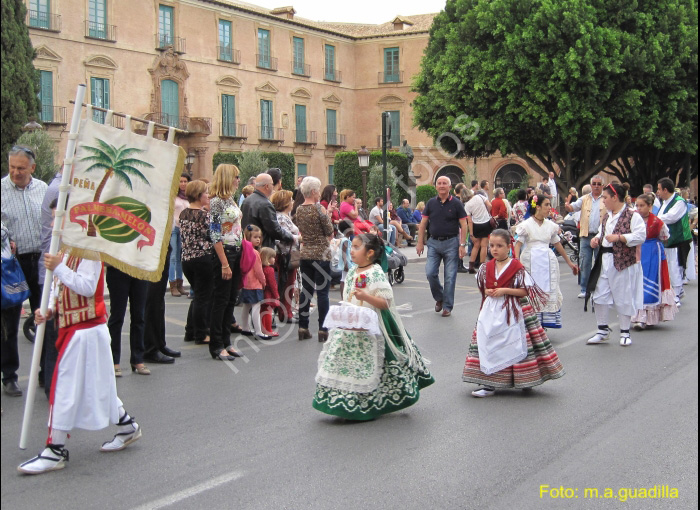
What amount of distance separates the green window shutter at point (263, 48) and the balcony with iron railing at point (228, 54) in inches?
71.6

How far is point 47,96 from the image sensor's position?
34500mm

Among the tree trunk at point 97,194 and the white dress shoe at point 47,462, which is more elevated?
the tree trunk at point 97,194

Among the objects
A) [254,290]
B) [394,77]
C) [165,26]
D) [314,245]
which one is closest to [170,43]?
[165,26]

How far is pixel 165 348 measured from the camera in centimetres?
849

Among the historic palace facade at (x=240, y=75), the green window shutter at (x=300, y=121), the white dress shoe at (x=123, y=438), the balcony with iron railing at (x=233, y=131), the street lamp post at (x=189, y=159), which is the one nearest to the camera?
the white dress shoe at (x=123, y=438)

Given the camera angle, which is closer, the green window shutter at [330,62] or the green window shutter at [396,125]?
the green window shutter at [330,62]

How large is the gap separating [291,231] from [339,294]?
3603mm

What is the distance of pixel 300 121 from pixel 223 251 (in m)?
40.4

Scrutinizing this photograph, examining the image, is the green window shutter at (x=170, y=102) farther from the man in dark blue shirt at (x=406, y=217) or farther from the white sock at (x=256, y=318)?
the white sock at (x=256, y=318)

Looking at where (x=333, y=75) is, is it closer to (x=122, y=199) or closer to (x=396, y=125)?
(x=396, y=125)

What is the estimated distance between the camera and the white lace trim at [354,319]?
6195mm

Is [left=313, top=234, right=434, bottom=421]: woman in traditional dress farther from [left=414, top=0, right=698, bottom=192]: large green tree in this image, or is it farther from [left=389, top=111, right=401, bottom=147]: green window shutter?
[left=389, top=111, right=401, bottom=147]: green window shutter

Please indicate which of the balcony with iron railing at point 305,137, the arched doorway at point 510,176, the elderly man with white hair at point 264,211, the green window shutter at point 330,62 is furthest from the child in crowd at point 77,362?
the arched doorway at point 510,176

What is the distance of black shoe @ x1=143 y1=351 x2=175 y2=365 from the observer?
8.27 meters
